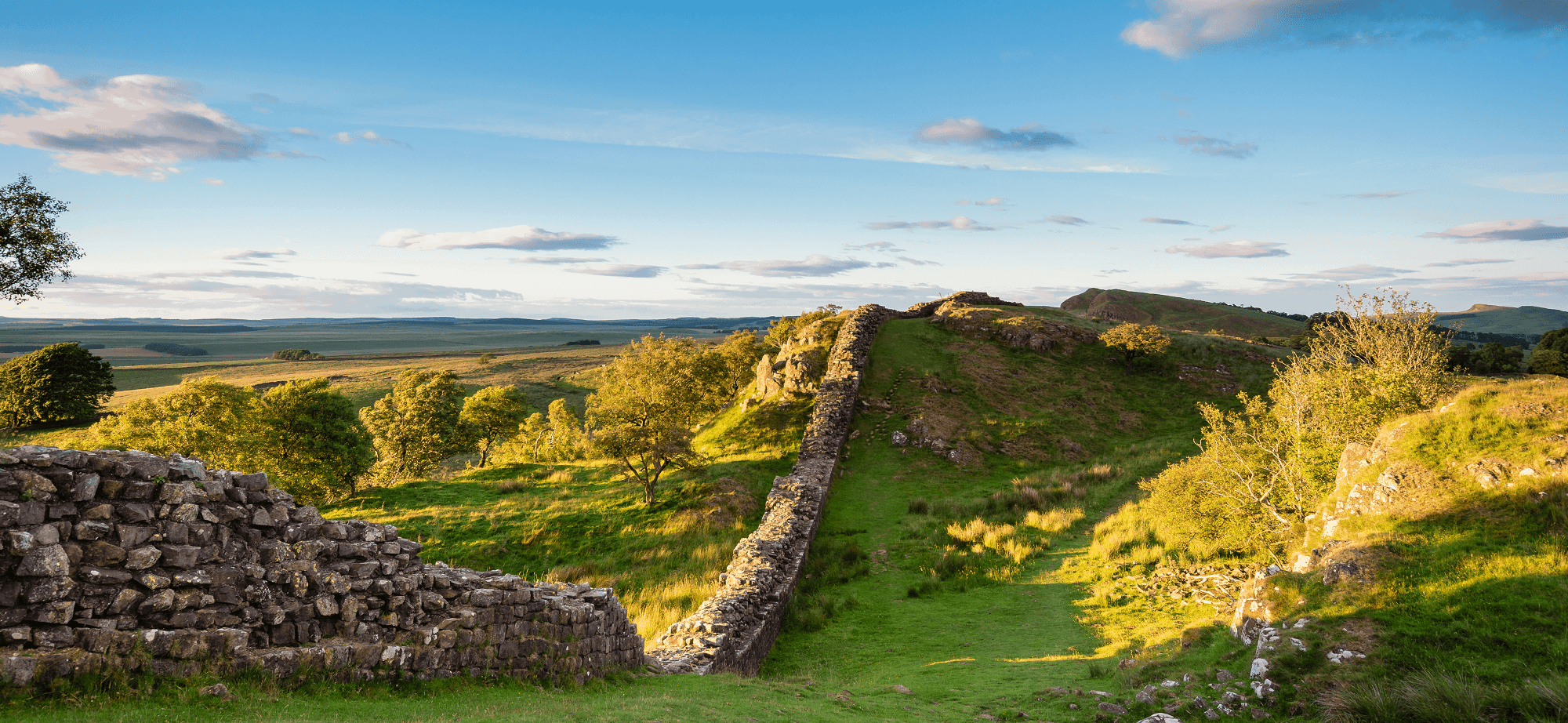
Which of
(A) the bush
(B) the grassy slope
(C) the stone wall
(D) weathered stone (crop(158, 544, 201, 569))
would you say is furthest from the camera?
(A) the bush

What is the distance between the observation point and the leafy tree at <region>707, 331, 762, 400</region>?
4581 cm

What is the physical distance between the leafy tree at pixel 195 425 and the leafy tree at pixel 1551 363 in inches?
3839

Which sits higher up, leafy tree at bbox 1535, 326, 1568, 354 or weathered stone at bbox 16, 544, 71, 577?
leafy tree at bbox 1535, 326, 1568, 354

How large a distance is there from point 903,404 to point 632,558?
20.7 metres

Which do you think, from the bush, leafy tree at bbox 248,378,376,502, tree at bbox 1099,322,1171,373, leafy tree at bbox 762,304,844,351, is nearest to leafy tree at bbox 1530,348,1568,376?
tree at bbox 1099,322,1171,373

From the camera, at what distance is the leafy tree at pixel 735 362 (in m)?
45.8

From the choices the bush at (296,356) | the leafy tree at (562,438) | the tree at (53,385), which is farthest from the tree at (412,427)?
the bush at (296,356)

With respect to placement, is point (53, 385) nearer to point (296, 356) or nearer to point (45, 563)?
point (45, 563)

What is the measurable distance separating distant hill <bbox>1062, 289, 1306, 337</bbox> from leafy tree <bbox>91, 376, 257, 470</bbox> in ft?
367

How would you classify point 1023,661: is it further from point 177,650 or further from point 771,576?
point 177,650

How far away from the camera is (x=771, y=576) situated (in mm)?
18031

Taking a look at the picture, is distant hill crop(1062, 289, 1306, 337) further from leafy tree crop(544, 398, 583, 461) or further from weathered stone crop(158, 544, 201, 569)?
weathered stone crop(158, 544, 201, 569)

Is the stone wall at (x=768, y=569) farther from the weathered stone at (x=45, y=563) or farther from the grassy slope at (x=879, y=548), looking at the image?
the weathered stone at (x=45, y=563)

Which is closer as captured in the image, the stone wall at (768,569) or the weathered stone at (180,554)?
the weathered stone at (180,554)
